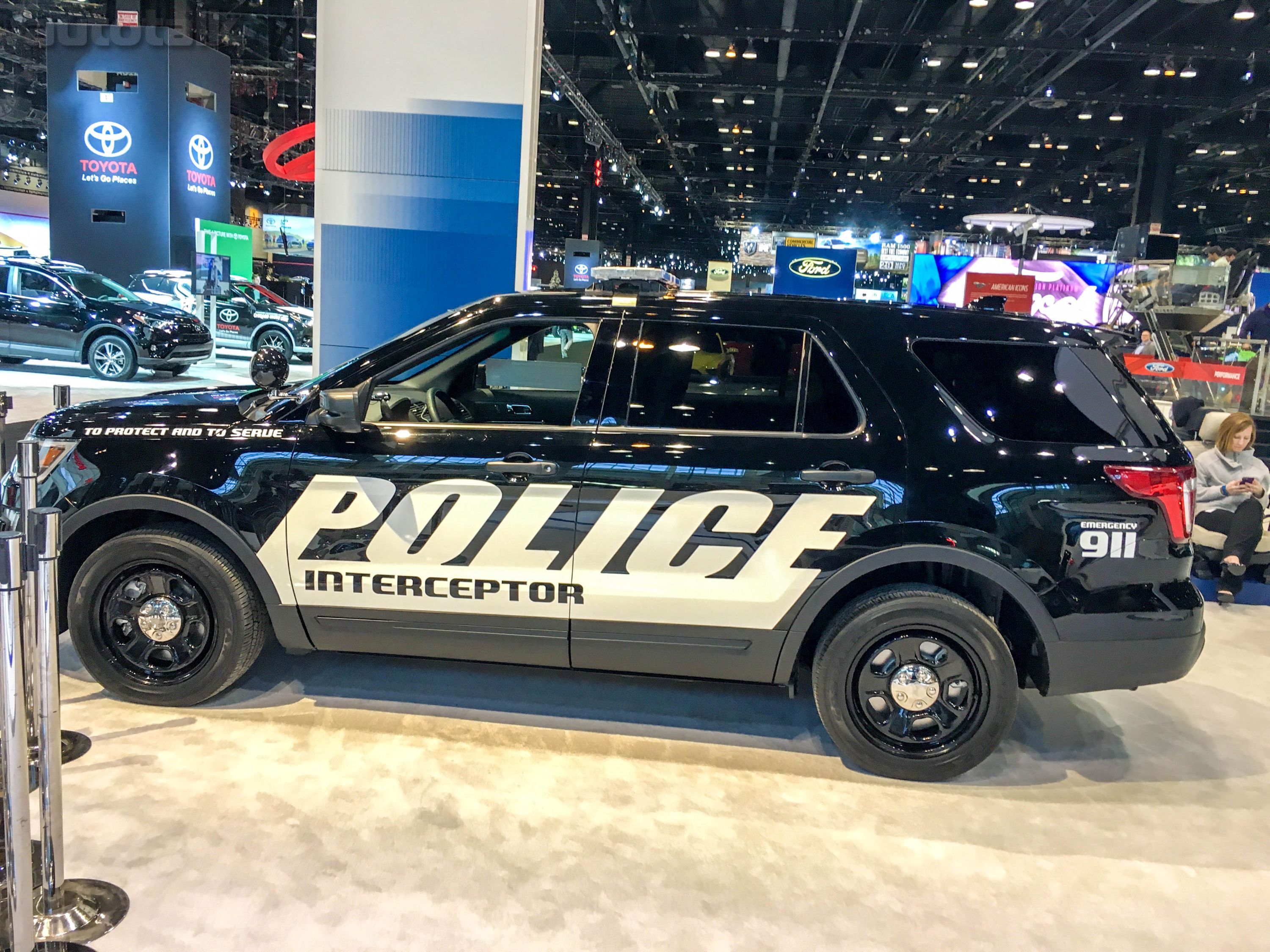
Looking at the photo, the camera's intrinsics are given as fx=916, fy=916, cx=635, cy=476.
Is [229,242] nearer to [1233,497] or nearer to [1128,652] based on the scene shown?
[1233,497]

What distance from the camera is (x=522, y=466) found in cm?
339

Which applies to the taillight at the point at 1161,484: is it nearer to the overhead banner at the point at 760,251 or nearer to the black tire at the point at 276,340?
the overhead banner at the point at 760,251

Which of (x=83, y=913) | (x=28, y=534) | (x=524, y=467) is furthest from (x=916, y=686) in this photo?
(x=28, y=534)

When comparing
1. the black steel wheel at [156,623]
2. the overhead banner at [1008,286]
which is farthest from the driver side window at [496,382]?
the overhead banner at [1008,286]

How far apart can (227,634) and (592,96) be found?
19633mm

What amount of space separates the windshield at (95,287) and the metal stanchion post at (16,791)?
13.0 metres

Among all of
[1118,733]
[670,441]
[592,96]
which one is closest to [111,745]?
[670,441]

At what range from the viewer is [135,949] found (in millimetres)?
2352

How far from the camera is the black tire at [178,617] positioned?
3613 mm

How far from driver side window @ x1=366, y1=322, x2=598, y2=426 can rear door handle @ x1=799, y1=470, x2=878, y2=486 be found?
3.05ft

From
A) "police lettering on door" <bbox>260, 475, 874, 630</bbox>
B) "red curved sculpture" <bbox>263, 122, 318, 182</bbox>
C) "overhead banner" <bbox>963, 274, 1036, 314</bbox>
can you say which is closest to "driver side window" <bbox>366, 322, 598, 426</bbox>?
"police lettering on door" <bbox>260, 475, 874, 630</bbox>

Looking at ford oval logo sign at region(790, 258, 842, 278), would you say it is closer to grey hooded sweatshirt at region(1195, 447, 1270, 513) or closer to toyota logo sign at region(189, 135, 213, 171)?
toyota logo sign at region(189, 135, 213, 171)

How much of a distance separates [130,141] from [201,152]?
1171 millimetres

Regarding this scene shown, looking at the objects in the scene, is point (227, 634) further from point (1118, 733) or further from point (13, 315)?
point (13, 315)
